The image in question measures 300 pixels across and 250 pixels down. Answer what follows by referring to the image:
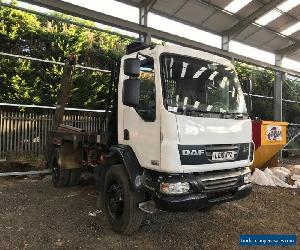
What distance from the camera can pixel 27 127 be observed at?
950 cm

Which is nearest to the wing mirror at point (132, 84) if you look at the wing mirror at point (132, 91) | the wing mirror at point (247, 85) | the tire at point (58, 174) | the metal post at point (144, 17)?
the wing mirror at point (132, 91)

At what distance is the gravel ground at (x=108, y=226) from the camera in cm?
451

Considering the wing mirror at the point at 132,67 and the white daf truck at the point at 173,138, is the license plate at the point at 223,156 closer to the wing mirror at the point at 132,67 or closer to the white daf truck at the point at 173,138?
the white daf truck at the point at 173,138

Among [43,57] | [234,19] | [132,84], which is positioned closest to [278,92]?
[234,19]

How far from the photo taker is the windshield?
4512 millimetres

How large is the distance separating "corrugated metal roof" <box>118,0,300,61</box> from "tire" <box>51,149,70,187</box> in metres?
4.92


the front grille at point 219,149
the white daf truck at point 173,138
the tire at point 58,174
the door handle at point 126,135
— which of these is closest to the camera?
the white daf truck at point 173,138

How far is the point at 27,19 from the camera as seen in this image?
37.5 feet

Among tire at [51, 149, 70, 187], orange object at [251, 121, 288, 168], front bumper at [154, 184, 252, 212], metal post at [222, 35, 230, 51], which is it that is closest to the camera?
front bumper at [154, 184, 252, 212]

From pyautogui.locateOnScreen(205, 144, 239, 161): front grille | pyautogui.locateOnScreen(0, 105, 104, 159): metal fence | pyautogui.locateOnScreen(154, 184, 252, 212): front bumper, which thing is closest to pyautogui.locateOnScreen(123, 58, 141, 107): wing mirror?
pyautogui.locateOnScreen(205, 144, 239, 161): front grille

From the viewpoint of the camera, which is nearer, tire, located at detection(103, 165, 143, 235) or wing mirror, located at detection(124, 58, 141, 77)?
wing mirror, located at detection(124, 58, 141, 77)

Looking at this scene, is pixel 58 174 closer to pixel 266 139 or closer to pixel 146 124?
pixel 146 124

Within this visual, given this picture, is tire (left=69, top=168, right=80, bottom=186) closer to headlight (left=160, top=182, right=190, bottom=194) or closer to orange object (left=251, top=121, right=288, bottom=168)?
headlight (left=160, top=182, right=190, bottom=194)

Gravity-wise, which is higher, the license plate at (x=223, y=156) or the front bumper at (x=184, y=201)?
the license plate at (x=223, y=156)
